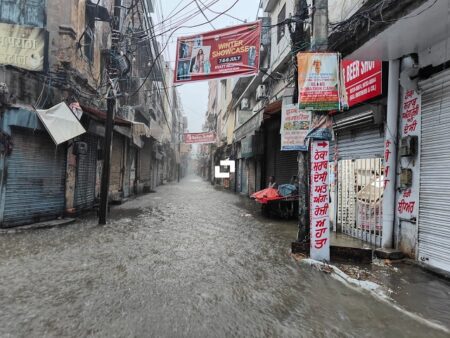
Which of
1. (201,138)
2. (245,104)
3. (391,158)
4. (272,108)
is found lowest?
(391,158)

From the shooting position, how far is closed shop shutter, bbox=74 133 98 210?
452 inches

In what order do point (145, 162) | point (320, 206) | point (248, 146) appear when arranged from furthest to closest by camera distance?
point (145, 162)
point (248, 146)
point (320, 206)

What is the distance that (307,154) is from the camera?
6.53 m

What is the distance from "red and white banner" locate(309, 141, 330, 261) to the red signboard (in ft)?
8.19

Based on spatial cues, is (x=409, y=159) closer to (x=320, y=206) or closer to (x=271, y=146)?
(x=320, y=206)

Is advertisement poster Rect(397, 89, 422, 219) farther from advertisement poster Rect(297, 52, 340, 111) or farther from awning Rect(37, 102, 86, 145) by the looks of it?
awning Rect(37, 102, 86, 145)

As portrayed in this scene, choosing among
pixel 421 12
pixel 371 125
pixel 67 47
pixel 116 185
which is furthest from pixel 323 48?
pixel 116 185

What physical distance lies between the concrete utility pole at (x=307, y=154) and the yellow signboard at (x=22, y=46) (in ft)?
25.6

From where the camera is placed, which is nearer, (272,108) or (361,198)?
(361,198)

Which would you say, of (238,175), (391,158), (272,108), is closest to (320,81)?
(391,158)

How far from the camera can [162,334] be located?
10.3 feet

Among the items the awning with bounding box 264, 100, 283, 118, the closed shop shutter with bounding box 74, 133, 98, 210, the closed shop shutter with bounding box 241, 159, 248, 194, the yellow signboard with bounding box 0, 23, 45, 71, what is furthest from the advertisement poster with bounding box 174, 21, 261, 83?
the closed shop shutter with bounding box 241, 159, 248, 194

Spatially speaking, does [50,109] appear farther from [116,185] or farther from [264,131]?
[264,131]

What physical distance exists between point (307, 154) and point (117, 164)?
13.3 meters
